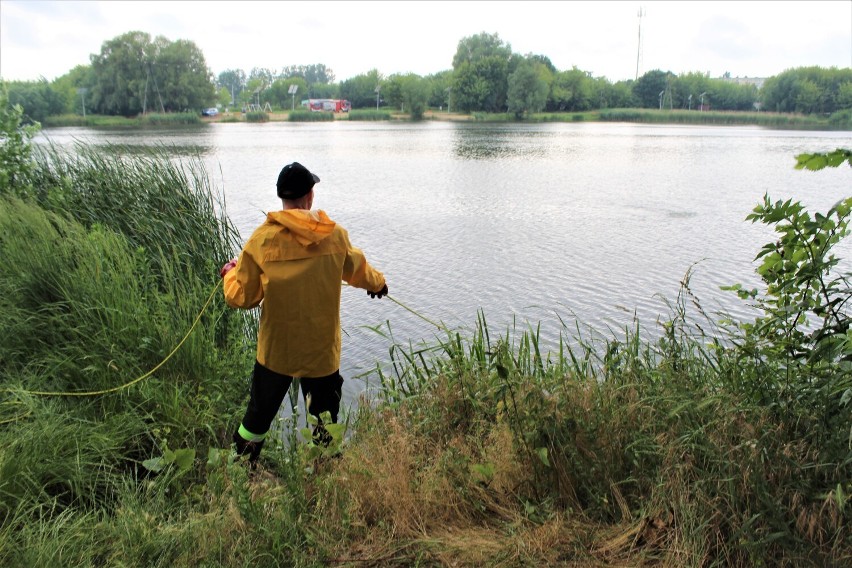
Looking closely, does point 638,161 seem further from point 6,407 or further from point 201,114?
point 201,114

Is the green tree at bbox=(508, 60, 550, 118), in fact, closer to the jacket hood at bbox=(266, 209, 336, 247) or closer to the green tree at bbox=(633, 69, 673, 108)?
the green tree at bbox=(633, 69, 673, 108)

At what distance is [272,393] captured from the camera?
3830 millimetres

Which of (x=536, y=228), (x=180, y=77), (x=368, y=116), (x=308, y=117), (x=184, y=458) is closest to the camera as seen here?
(x=184, y=458)

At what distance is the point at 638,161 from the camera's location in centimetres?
3114

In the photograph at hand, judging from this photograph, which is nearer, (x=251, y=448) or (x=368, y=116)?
(x=251, y=448)

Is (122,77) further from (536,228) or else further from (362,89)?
(536,228)

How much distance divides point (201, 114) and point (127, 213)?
93489mm

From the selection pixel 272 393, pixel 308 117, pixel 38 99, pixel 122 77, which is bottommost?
pixel 272 393

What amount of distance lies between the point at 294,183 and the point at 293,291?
0.59 meters

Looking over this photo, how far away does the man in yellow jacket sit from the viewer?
11.5 feet

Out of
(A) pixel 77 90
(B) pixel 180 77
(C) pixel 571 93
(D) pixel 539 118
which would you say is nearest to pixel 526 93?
(D) pixel 539 118

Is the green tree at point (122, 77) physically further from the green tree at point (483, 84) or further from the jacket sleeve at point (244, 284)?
the jacket sleeve at point (244, 284)

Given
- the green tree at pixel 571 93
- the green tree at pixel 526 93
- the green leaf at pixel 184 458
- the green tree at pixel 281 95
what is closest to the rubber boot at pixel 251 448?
the green leaf at pixel 184 458

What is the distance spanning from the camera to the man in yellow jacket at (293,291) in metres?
3.49
